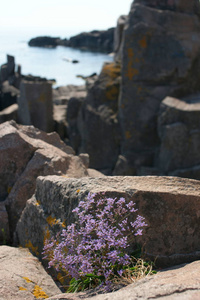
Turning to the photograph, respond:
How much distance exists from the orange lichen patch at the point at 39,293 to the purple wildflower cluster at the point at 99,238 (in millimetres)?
236

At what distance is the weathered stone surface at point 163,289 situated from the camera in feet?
5.16

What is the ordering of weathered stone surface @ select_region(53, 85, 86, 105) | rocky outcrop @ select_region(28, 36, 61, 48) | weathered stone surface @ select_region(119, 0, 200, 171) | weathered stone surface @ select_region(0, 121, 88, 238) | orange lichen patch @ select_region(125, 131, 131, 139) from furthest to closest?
rocky outcrop @ select_region(28, 36, 61, 48), weathered stone surface @ select_region(53, 85, 86, 105), orange lichen patch @ select_region(125, 131, 131, 139), weathered stone surface @ select_region(119, 0, 200, 171), weathered stone surface @ select_region(0, 121, 88, 238)

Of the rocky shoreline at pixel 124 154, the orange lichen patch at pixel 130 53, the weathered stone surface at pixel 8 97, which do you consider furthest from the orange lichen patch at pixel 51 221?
the weathered stone surface at pixel 8 97

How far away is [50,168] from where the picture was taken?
3570 millimetres

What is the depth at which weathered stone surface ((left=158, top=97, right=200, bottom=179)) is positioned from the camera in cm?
887

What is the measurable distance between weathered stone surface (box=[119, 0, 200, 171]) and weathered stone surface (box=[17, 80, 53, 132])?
3298 mm

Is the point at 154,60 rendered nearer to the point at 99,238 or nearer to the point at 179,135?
the point at 179,135

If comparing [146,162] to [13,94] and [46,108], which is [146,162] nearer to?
[46,108]

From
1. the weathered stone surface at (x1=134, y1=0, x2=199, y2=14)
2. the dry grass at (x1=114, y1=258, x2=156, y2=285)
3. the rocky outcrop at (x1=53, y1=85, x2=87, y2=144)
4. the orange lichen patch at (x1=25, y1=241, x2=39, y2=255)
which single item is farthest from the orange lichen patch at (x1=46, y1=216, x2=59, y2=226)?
the rocky outcrop at (x1=53, y1=85, x2=87, y2=144)

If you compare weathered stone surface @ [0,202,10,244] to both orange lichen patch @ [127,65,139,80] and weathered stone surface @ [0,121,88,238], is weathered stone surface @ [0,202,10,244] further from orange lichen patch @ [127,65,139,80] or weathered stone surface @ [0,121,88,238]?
orange lichen patch @ [127,65,139,80]

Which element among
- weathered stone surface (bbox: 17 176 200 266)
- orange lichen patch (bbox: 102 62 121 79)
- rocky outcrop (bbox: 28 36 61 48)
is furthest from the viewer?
rocky outcrop (bbox: 28 36 61 48)

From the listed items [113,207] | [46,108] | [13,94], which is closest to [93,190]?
[113,207]

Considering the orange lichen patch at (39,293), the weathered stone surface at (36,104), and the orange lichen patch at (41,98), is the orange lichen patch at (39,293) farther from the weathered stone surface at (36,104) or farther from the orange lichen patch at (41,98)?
the orange lichen patch at (41,98)

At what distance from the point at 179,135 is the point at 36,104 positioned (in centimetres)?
536
